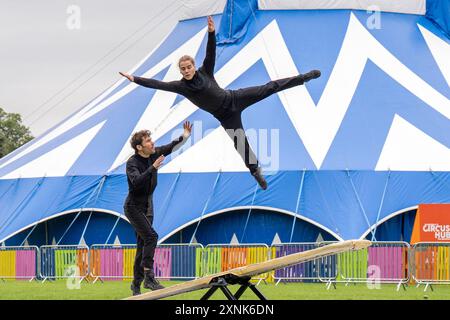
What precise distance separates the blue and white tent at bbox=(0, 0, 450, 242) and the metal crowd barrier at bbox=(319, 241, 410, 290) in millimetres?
2736

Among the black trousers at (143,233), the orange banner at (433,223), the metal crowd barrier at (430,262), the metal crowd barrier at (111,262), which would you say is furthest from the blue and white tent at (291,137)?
the black trousers at (143,233)

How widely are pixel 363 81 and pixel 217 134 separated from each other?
3430 mm

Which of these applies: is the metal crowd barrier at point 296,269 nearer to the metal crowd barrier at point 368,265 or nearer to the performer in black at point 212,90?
the metal crowd barrier at point 368,265

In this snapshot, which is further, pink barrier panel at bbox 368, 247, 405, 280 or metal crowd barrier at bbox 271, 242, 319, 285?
metal crowd barrier at bbox 271, 242, 319, 285

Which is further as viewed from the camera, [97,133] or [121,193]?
[97,133]

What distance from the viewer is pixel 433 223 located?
16.7 meters

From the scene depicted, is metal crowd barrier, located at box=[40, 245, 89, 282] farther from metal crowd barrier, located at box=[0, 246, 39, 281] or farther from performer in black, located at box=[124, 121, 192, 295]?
performer in black, located at box=[124, 121, 192, 295]

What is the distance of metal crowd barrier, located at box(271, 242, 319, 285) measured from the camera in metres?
16.6

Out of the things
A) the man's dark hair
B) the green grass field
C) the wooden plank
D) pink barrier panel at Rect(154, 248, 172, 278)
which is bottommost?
A: the green grass field

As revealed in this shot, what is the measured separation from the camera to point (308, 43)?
23.2 meters

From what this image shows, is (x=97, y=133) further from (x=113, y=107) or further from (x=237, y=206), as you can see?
(x=237, y=206)

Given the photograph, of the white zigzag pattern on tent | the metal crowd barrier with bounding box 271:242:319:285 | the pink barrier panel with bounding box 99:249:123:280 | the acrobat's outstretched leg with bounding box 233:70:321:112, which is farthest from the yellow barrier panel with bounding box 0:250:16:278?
the acrobat's outstretched leg with bounding box 233:70:321:112
